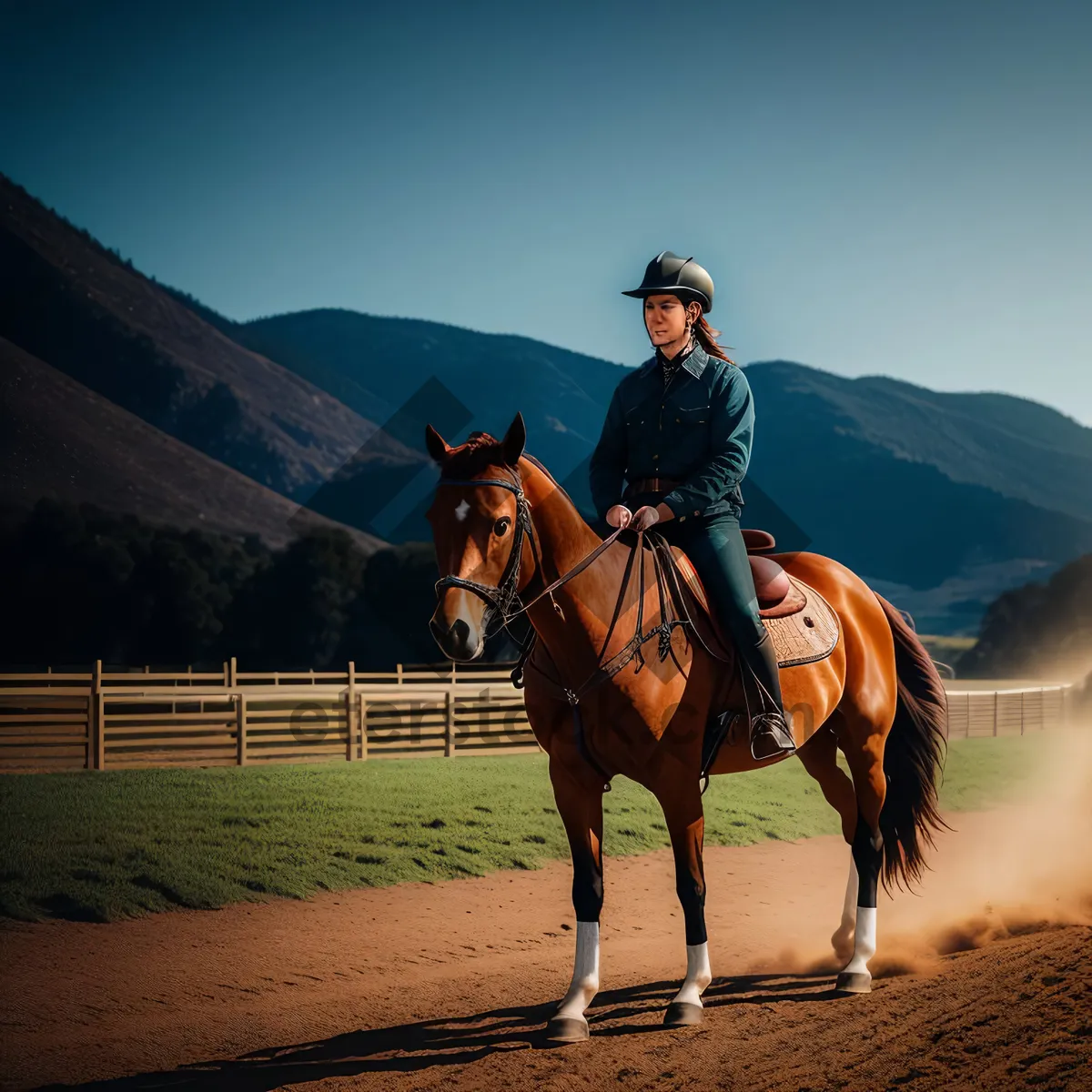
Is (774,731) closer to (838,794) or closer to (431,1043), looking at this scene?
(838,794)

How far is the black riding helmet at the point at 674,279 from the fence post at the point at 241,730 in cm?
1411

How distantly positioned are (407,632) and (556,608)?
49.6 meters

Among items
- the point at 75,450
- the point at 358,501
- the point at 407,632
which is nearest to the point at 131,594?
the point at 407,632

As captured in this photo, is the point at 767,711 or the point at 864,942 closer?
the point at 767,711

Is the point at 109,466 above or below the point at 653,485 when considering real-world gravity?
above

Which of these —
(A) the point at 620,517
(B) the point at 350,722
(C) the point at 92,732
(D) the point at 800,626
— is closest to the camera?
(A) the point at 620,517

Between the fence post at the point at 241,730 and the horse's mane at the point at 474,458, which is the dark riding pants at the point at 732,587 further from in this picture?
the fence post at the point at 241,730

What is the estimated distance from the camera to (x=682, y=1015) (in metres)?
5.25

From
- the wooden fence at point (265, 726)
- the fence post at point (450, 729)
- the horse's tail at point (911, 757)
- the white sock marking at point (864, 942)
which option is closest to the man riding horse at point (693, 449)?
the white sock marking at point (864, 942)

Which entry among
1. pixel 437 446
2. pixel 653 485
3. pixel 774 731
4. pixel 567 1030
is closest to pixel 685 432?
pixel 653 485

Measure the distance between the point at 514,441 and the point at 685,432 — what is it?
1244 millimetres

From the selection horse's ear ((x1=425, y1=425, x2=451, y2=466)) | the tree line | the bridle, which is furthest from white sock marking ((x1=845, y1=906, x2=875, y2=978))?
the tree line

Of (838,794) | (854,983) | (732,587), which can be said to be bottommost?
(854,983)

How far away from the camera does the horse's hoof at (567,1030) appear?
516 centimetres
